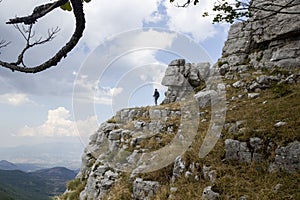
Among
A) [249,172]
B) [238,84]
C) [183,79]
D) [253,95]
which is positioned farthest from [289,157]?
[183,79]

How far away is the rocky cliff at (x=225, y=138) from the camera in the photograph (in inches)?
349

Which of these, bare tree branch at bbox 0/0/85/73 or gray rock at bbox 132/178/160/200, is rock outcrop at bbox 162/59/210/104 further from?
bare tree branch at bbox 0/0/85/73

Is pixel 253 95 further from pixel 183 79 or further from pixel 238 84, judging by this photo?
pixel 183 79

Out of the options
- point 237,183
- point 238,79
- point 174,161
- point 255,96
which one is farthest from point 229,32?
point 237,183

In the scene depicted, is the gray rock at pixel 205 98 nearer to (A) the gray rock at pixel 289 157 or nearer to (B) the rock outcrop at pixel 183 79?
(B) the rock outcrop at pixel 183 79

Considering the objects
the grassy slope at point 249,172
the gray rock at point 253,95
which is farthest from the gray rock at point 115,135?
the gray rock at point 253,95

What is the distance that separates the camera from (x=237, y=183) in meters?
8.64

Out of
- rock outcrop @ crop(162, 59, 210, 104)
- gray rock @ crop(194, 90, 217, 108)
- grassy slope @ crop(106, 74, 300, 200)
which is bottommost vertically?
grassy slope @ crop(106, 74, 300, 200)

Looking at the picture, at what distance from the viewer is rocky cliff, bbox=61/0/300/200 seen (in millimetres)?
8875

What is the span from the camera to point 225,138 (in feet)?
39.0

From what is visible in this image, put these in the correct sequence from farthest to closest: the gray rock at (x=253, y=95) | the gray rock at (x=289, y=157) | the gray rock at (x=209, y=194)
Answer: the gray rock at (x=253, y=95), the gray rock at (x=289, y=157), the gray rock at (x=209, y=194)

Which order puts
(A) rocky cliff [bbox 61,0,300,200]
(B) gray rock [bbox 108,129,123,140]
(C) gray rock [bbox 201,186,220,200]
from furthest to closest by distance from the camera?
(B) gray rock [bbox 108,129,123,140]
(A) rocky cliff [bbox 61,0,300,200]
(C) gray rock [bbox 201,186,220,200]

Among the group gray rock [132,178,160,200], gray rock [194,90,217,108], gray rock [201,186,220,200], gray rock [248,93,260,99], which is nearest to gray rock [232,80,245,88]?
gray rock [194,90,217,108]

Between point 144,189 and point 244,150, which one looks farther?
point 144,189
